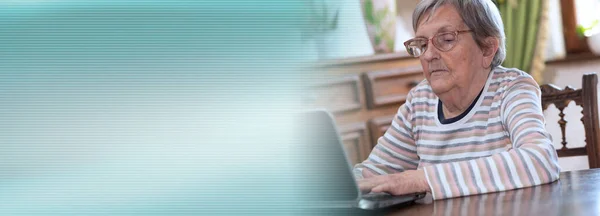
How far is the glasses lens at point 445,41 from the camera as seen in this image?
4.23 ft

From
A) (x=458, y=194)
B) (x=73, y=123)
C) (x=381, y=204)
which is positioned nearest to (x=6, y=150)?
(x=73, y=123)

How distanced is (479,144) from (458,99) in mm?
100

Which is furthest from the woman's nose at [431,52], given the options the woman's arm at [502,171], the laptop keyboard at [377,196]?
the laptop keyboard at [377,196]

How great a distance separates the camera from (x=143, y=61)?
0.23 m

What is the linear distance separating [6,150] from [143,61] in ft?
0.17

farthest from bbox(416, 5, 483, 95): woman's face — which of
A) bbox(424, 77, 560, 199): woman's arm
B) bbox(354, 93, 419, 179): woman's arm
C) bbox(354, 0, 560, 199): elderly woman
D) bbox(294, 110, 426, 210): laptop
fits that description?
bbox(294, 110, 426, 210): laptop

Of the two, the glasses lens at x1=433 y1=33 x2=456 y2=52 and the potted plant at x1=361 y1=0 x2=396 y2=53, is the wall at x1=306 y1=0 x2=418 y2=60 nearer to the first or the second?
the glasses lens at x1=433 y1=33 x2=456 y2=52

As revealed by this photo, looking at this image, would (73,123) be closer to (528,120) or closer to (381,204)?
(381,204)

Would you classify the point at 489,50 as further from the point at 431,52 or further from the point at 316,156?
the point at 316,156

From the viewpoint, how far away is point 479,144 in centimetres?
127

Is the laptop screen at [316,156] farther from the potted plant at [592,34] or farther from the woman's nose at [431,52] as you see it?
the potted plant at [592,34]

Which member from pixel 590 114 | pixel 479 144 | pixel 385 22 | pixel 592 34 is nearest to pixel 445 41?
pixel 479 144

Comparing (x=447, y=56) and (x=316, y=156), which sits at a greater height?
(x=447, y=56)

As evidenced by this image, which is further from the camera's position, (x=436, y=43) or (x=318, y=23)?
(x=436, y=43)
